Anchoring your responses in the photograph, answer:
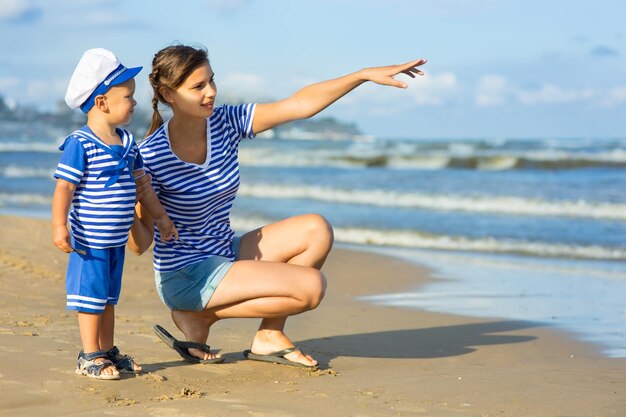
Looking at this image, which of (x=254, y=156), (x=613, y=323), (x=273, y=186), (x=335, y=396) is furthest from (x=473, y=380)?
(x=254, y=156)

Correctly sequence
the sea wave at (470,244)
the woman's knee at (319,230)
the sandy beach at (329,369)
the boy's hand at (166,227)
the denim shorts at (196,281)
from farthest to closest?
the sea wave at (470,244), the woman's knee at (319,230), the denim shorts at (196,281), the boy's hand at (166,227), the sandy beach at (329,369)

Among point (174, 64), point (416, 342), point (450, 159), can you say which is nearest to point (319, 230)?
point (174, 64)

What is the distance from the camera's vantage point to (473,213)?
14.8 meters

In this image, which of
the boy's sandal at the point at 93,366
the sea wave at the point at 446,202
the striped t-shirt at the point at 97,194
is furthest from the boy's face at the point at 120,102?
the sea wave at the point at 446,202

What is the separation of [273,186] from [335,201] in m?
2.74

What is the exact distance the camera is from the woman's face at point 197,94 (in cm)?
421

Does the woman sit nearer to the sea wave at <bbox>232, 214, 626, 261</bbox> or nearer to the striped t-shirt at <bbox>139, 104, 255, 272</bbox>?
the striped t-shirt at <bbox>139, 104, 255, 272</bbox>

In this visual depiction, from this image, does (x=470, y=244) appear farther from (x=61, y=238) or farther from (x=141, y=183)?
(x=61, y=238)

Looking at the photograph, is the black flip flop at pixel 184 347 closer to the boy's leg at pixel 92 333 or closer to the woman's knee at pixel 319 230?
the boy's leg at pixel 92 333

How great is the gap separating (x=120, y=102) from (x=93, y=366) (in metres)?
1.13

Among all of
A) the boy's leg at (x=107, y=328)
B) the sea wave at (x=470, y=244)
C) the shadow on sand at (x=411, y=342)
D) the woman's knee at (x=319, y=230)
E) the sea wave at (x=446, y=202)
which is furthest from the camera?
the sea wave at (x=446, y=202)

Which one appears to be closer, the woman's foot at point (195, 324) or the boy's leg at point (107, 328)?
the boy's leg at point (107, 328)

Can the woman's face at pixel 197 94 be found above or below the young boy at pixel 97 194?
above

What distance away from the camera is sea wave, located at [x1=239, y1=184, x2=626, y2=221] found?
1466 centimetres
